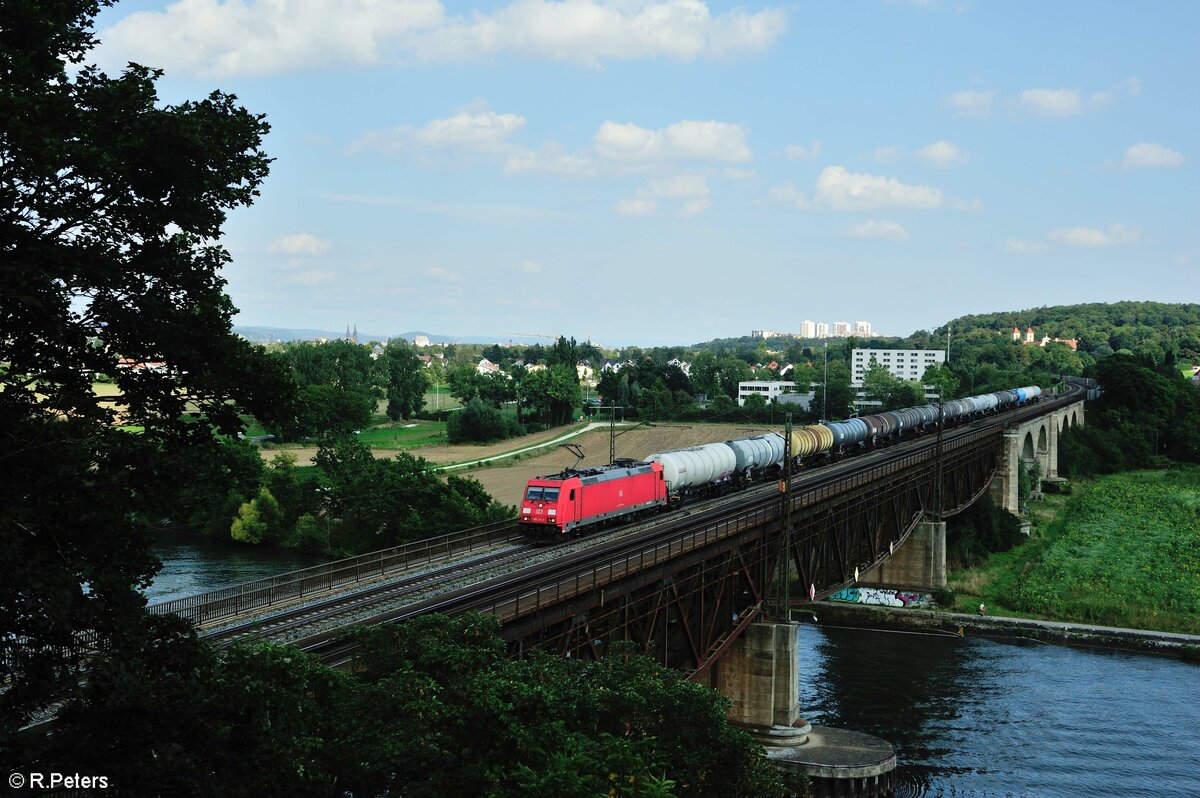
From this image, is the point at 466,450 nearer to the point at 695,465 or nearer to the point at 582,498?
the point at 695,465

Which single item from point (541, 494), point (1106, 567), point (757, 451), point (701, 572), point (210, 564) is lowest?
point (210, 564)

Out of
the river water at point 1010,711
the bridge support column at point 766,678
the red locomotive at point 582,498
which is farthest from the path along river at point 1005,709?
the red locomotive at point 582,498

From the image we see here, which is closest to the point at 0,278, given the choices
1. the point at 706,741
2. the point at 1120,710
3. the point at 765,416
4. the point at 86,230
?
the point at 86,230

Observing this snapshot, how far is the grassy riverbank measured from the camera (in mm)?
79625

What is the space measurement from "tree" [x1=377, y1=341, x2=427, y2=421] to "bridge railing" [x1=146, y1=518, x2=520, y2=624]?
132561 mm

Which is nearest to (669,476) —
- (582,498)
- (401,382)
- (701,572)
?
(582,498)

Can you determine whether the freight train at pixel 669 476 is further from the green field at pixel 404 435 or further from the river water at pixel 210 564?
the green field at pixel 404 435

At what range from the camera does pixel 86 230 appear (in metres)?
16.9

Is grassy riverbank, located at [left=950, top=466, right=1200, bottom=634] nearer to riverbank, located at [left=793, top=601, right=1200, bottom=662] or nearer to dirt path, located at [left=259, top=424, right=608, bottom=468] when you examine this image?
riverbank, located at [left=793, top=601, right=1200, bottom=662]

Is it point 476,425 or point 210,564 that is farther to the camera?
point 476,425

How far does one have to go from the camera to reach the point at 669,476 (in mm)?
64312

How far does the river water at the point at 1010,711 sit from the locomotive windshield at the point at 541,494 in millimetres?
19095

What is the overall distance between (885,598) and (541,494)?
43.5 meters

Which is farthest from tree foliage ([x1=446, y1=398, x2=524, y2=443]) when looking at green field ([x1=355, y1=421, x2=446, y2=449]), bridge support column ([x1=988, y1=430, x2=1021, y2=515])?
bridge support column ([x1=988, y1=430, x2=1021, y2=515])
